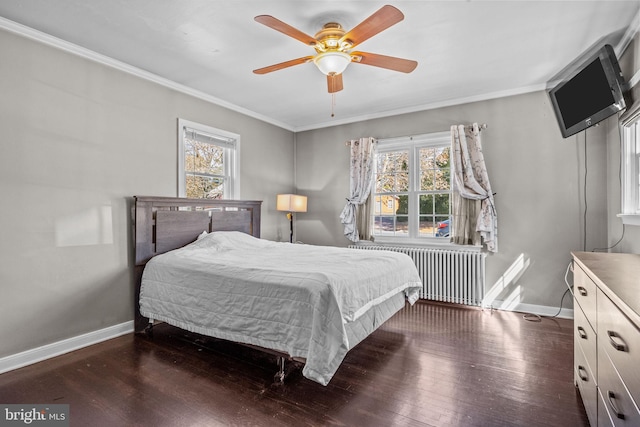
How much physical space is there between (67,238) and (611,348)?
11.8 ft

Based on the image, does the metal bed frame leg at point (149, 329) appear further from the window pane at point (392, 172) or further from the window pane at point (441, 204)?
the window pane at point (441, 204)

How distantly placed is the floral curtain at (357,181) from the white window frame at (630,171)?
8.79 feet

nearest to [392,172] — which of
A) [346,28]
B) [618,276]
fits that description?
[346,28]

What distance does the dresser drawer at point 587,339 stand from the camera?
1.56 metres

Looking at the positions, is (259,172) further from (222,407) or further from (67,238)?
(222,407)

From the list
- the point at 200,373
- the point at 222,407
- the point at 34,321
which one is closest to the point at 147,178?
the point at 34,321

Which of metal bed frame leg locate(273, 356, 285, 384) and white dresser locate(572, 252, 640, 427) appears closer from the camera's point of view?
white dresser locate(572, 252, 640, 427)

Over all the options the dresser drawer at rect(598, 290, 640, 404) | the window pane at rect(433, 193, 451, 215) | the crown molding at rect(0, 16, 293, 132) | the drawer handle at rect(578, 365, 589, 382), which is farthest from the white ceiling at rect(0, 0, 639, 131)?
the drawer handle at rect(578, 365, 589, 382)

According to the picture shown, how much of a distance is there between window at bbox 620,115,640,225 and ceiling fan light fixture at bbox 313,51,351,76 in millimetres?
2273

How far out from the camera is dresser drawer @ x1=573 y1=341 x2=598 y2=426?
1562 mm

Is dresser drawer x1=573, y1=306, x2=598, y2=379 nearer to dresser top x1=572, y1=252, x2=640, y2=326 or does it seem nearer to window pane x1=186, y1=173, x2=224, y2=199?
dresser top x1=572, y1=252, x2=640, y2=326

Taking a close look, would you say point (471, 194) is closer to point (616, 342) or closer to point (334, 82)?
point (334, 82)

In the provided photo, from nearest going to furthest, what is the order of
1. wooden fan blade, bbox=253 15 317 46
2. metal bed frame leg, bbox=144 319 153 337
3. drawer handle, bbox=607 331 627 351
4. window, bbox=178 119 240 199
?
drawer handle, bbox=607 331 627 351 < wooden fan blade, bbox=253 15 317 46 < metal bed frame leg, bbox=144 319 153 337 < window, bbox=178 119 240 199

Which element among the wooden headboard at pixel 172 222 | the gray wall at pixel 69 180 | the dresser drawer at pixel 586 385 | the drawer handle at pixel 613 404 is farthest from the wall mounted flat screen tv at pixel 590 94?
the gray wall at pixel 69 180
